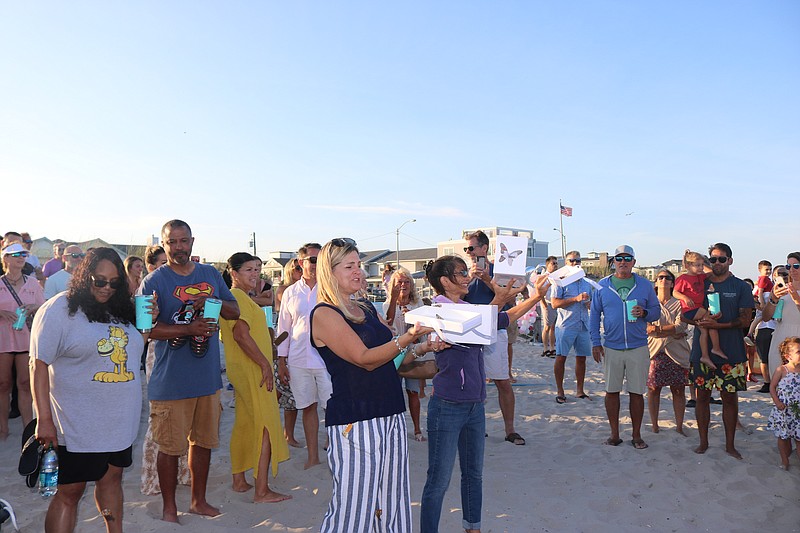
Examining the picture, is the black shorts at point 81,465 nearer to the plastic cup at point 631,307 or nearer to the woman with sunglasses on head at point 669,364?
the plastic cup at point 631,307

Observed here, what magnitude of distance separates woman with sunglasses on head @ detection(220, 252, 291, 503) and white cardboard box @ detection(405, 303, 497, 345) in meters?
2.19

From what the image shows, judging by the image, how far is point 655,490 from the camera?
454 centimetres

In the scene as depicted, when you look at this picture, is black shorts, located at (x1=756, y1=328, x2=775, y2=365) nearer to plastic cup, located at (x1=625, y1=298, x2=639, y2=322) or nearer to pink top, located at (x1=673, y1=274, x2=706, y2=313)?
pink top, located at (x1=673, y1=274, x2=706, y2=313)

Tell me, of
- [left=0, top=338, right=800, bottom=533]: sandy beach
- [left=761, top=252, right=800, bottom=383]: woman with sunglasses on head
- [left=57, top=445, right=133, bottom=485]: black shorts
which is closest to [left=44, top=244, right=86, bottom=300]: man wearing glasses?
[left=0, top=338, right=800, bottom=533]: sandy beach

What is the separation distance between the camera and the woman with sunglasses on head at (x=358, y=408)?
255 centimetres

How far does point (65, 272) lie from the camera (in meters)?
6.09

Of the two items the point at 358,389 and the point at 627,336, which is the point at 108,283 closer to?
the point at 358,389

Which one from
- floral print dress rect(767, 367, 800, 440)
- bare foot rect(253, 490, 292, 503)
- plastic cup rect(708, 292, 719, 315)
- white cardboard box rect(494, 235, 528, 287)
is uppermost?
white cardboard box rect(494, 235, 528, 287)

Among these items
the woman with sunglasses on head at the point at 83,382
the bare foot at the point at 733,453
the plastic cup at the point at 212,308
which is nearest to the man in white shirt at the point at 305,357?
the plastic cup at the point at 212,308

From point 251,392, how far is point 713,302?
14.6 ft

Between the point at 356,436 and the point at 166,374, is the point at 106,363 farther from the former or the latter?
the point at 356,436

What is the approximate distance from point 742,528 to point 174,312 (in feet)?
14.2

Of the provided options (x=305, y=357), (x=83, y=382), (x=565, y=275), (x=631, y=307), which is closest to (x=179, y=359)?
(x=83, y=382)

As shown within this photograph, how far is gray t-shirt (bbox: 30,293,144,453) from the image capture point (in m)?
2.91
